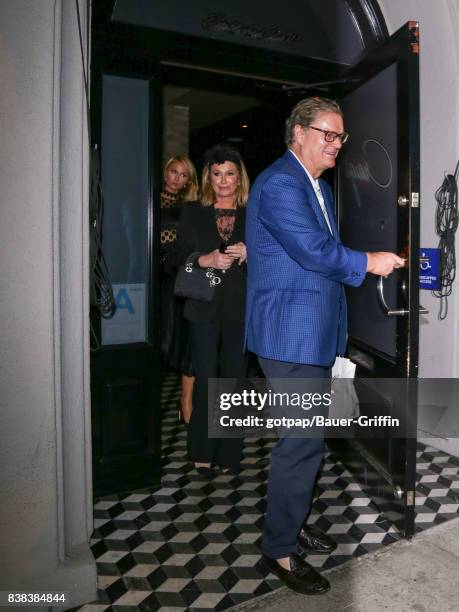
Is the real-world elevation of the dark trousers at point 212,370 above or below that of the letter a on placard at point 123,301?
below

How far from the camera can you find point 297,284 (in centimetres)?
230

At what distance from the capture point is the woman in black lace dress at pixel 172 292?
3.99 metres

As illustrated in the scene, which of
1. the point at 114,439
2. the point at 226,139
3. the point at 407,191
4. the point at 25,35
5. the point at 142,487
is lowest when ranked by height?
the point at 142,487

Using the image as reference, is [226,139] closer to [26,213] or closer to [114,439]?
[114,439]

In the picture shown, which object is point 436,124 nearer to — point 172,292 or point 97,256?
point 172,292

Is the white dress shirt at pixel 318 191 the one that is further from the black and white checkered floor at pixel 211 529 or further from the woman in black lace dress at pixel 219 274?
the black and white checkered floor at pixel 211 529

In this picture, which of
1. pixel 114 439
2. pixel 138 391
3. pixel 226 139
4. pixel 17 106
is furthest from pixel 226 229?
pixel 226 139

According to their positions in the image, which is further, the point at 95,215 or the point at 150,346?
the point at 150,346

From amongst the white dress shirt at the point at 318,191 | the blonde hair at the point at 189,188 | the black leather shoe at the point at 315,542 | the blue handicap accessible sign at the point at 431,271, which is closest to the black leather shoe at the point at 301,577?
the black leather shoe at the point at 315,542

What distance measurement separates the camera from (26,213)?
203cm

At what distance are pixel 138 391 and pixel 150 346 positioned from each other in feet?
0.82

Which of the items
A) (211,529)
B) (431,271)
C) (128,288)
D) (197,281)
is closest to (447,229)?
(431,271)

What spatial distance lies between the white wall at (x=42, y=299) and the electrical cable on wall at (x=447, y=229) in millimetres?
2333

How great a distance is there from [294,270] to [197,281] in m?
1.07
